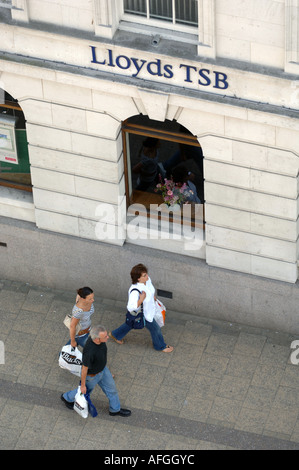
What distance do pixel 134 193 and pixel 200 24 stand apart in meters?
4.23

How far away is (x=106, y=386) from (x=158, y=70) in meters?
5.33

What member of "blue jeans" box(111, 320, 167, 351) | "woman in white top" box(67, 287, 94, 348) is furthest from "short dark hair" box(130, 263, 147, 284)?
"blue jeans" box(111, 320, 167, 351)

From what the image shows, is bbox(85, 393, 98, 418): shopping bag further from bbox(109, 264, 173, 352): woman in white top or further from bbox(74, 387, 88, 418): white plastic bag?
bbox(109, 264, 173, 352): woman in white top

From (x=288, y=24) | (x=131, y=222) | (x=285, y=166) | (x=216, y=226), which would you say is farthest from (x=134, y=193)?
(x=288, y=24)

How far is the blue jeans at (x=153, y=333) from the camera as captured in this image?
20.7m

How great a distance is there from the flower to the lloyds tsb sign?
102 inches

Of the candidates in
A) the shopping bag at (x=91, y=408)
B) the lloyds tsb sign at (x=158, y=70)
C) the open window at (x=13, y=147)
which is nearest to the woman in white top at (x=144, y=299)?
the shopping bag at (x=91, y=408)

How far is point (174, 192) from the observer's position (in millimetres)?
21156

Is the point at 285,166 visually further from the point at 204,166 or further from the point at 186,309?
the point at 186,309

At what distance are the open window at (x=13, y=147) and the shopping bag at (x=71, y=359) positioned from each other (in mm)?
3470

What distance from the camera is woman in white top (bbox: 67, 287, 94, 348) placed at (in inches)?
776

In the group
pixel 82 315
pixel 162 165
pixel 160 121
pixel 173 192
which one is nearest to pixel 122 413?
pixel 82 315

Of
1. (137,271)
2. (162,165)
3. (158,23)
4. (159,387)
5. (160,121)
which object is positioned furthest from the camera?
(162,165)

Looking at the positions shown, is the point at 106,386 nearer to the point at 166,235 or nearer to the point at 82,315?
the point at 82,315
